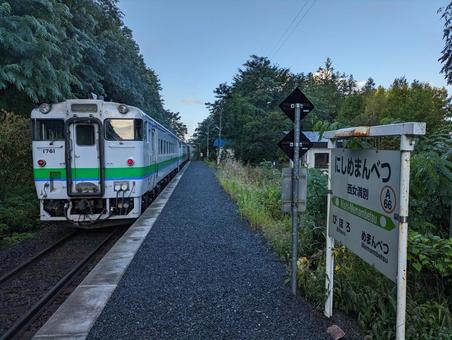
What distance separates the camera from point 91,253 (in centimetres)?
671

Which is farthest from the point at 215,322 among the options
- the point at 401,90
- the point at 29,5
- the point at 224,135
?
the point at 401,90

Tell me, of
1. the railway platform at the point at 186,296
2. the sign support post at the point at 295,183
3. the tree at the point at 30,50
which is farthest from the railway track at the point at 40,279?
the tree at the point at 30,50

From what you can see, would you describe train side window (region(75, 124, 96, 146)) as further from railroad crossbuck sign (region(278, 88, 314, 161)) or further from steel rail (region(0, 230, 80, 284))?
railroad crossbuck sign (region(278, 88, 314, 161))

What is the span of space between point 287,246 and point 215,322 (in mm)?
2560

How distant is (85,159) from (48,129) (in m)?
0.97

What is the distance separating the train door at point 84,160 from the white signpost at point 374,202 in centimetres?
542

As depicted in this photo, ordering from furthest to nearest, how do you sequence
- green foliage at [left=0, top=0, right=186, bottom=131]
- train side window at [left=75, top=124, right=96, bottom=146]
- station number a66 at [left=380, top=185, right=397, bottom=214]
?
green foliage at [left=0, top=0, right=186, bottom=131] < train side window at [left=75, top=124, right=96, bottom=146] < station number a66 at [left=380, top=185, right=397, bottom=214]

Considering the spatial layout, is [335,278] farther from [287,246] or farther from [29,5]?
[29,5]

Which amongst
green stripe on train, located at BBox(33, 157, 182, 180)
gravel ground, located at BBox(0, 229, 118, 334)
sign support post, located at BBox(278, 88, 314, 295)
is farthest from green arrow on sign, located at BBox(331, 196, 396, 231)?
green stripe on train, located at BBox(33, 157, 182, 180)

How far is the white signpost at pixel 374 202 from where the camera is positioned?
2557mm

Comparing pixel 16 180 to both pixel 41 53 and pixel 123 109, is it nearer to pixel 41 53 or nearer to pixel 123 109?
pixel 41 53

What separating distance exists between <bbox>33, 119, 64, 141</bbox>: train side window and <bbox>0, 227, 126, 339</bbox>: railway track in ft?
7.01

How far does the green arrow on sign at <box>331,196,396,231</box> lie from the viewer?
2744 mm

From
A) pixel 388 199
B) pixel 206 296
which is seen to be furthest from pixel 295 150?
pixel 206 296
